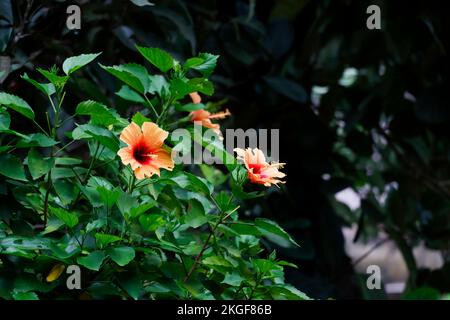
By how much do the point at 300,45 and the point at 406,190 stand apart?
598mm

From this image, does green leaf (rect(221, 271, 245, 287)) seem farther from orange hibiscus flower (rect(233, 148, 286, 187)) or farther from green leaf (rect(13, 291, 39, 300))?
green leaf (rect(13, 291, 39, 300))

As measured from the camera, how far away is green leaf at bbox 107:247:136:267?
963 mm

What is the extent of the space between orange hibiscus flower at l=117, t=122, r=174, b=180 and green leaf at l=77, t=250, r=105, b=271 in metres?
0.11

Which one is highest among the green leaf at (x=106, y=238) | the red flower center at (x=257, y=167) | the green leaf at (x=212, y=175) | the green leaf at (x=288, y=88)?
the green leaf at (x=288, y=88)

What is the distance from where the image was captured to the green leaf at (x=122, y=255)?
963 millimetres

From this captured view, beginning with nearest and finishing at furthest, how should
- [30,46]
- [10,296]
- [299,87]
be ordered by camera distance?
[10,296] < [30,46] < [299,87]

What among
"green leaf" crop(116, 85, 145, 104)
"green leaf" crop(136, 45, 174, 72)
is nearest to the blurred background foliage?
"green leaf" crop(116, 85, 145, 104)

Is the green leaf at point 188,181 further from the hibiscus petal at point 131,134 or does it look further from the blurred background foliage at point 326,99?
the blurred background foliage at point 326,99

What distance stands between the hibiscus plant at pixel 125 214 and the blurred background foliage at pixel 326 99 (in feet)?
2.17

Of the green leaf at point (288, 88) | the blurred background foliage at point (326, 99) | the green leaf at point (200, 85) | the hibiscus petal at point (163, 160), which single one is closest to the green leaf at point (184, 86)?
the green leaf at point (200, 85)

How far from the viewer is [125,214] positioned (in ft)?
3.33

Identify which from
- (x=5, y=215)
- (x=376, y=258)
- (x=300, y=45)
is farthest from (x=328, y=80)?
(x=376, y=258)

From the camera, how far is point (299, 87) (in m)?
2.05

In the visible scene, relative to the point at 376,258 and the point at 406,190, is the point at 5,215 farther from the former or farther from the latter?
the point at 376,258
